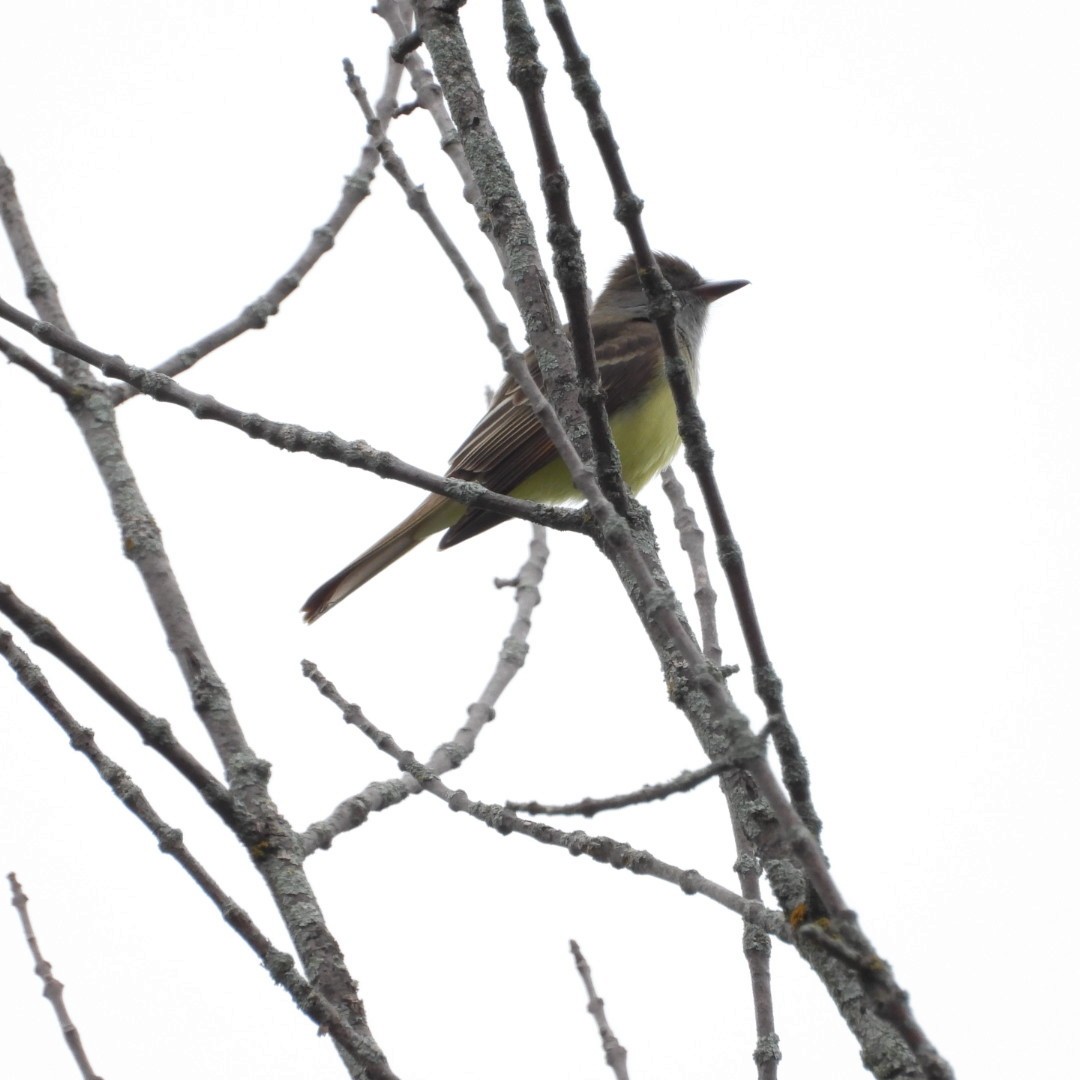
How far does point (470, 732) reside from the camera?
4074 mm

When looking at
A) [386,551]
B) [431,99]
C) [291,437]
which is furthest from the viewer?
[386,551]

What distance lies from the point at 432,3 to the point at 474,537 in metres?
3.69

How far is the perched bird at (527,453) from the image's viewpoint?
6520 mm

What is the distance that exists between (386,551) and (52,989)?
389 centimetres

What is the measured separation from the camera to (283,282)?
4.30 metres

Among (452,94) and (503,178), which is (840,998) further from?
(452,94)

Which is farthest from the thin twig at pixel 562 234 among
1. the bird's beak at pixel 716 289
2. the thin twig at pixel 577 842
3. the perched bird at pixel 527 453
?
the bird's beak at pixel 716 289

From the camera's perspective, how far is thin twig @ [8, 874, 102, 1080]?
8.48ft

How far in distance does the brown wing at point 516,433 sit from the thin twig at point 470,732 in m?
1.53

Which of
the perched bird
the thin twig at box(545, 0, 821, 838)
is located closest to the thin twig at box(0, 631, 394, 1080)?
the thin twig at box(545, 0, 821, 838)

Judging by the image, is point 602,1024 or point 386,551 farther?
point 386,551

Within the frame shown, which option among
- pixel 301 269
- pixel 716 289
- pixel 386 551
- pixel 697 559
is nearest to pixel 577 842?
pixel 697 559

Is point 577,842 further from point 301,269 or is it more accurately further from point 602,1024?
point 301,269

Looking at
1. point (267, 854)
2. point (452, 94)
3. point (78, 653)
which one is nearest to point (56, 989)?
point (267, 854)
